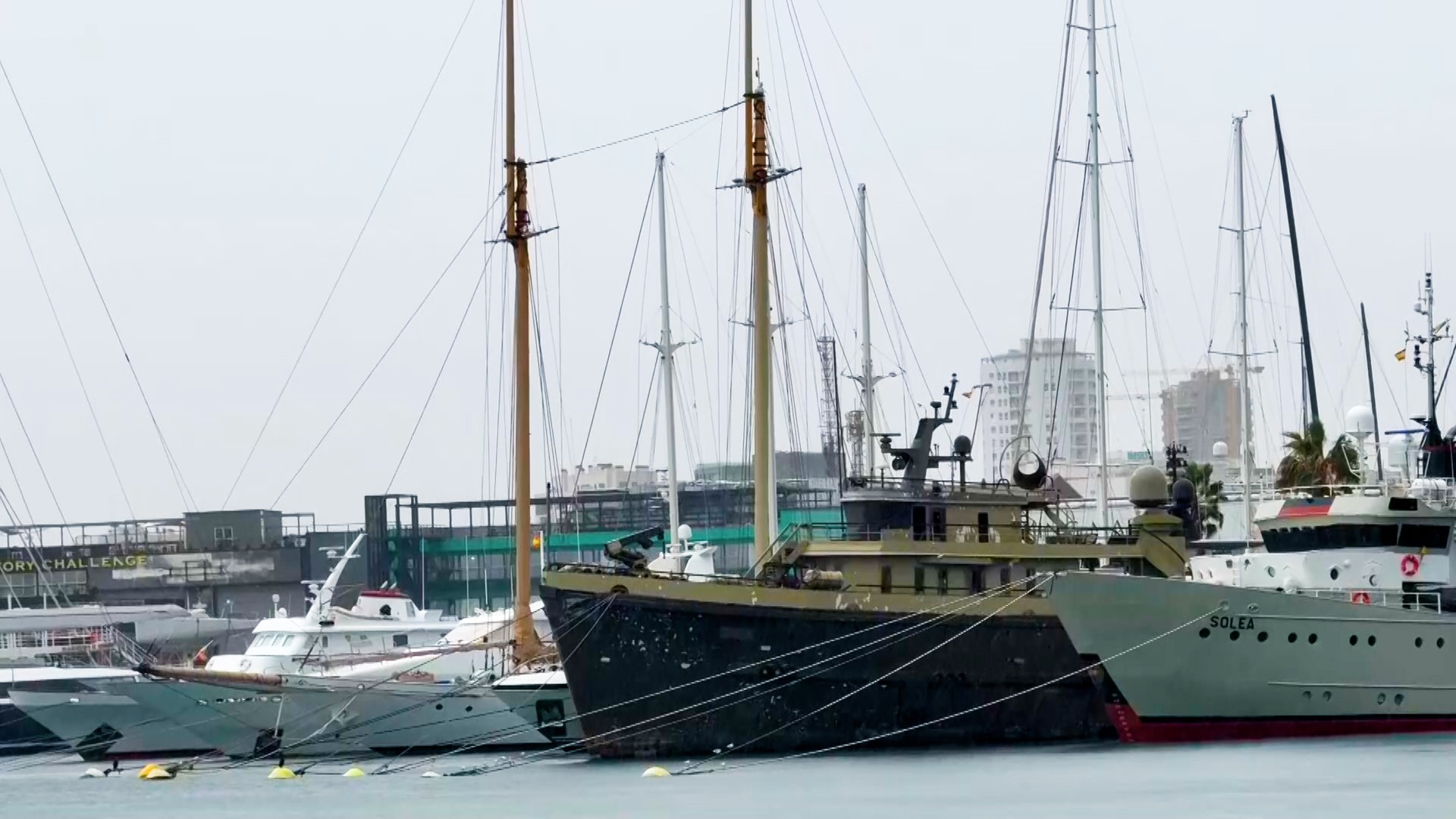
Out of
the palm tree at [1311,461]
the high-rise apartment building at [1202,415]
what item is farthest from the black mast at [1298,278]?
the high-rise apartment building at [1202,415]

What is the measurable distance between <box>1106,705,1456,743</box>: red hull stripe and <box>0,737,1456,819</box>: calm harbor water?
33 cm

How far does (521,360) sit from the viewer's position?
5022 centimetres

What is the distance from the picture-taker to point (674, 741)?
41.7m

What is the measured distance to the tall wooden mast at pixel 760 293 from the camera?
152 ft

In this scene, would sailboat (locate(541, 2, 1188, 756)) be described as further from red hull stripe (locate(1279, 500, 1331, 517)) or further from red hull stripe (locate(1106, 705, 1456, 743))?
red hull stripe (locate(1279, 500, 1331, 517))

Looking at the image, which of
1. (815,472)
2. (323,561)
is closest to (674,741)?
(323,561)

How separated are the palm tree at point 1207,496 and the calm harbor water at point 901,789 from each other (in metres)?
26.6

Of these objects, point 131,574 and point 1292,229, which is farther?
point 131,574

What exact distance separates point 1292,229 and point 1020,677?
3296cm

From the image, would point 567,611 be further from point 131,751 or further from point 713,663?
point 131,751

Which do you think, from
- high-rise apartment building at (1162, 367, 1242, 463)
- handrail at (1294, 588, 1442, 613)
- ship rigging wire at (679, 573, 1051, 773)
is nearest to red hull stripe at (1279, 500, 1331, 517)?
handrail at (1294, 588, 1442, 613)

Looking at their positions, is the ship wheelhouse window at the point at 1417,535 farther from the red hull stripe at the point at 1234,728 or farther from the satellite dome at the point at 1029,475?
the satellite dome at the point at 1029,475

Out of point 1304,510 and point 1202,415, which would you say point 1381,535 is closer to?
point 1304,510

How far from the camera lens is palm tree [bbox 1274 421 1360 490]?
65.4 meters
